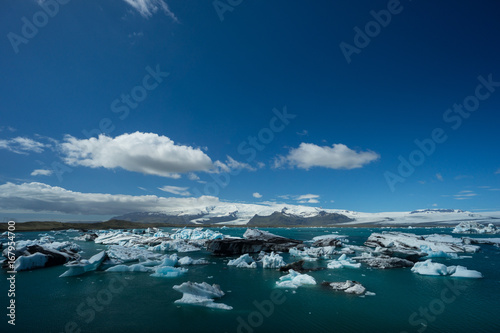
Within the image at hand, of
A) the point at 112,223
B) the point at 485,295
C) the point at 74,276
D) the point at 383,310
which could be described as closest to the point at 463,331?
the point at 383,310

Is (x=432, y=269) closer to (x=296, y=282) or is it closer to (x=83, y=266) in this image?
(x=296, y=282)

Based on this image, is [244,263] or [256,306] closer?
[256,306]

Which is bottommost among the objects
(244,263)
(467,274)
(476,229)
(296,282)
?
(476,229)

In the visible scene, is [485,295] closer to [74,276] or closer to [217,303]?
[217,303]

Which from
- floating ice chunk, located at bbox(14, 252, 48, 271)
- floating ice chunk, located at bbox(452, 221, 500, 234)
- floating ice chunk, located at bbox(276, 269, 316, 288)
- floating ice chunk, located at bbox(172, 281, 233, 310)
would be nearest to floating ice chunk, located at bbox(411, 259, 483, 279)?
floating ice chunk, located at bbox(276, 269, 316, 288)

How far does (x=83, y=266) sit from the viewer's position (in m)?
17.6

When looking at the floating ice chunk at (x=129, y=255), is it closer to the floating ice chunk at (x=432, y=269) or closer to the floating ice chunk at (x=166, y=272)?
the floating ice chunk at (x=166, y=272)

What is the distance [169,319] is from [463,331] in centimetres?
1147

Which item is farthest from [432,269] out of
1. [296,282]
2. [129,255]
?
[129,255]

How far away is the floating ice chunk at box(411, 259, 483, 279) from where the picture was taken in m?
17.0

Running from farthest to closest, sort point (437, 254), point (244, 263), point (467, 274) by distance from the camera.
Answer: point (437, 254) → point (244, 263) → point (467, 274)

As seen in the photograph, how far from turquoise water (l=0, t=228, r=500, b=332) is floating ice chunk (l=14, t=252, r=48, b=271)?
1691 mm

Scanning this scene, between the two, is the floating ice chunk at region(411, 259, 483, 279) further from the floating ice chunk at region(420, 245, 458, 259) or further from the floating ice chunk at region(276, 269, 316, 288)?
the floating ice chunk at region(420, 245, 458, 259)

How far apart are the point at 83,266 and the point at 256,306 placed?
46.6ft
